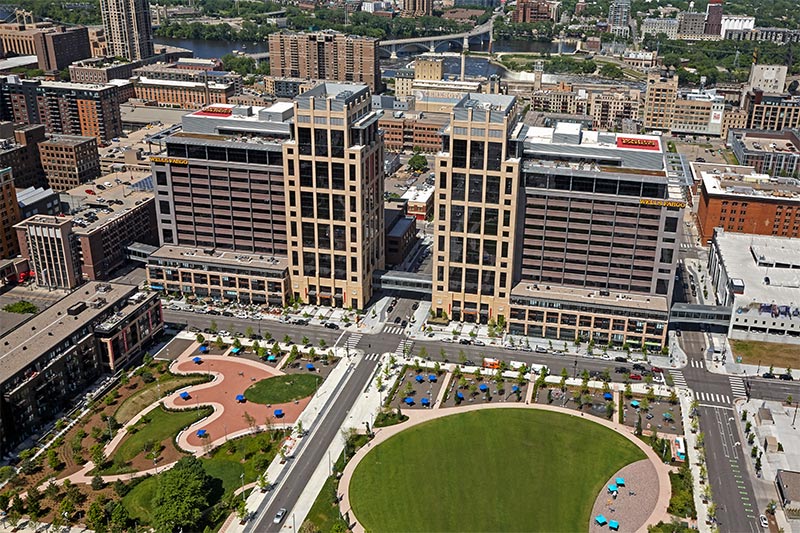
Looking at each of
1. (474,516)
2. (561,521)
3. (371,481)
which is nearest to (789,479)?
(561,521)

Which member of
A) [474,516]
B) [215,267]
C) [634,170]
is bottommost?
[474,516]

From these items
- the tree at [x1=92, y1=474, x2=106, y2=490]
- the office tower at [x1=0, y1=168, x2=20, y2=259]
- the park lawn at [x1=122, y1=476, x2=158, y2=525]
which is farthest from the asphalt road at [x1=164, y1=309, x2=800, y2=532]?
the office tower at [x1=0, y1=168, x2=20, y2=259]

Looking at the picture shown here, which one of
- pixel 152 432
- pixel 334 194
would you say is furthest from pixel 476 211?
pixel 152 432

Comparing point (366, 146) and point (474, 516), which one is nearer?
point (474, 516)

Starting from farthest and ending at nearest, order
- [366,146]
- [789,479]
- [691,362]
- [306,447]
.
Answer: [366,146] < [691,362] < [306,447] < [789,479]

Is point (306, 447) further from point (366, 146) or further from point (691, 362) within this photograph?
point (691, 362)

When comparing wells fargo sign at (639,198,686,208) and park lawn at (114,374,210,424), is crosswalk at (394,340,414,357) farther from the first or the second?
wells fargo sign at (639,198,686,208)
